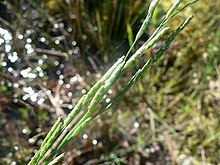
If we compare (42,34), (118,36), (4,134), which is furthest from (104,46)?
(4,134)

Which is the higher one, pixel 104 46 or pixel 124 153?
pixel 104 46

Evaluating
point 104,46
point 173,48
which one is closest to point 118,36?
point 104,46

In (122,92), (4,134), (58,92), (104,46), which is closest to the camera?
(122,92)

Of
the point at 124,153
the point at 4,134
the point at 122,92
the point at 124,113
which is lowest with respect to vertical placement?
the point at 122,92

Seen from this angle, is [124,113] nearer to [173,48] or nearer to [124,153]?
[124,153]

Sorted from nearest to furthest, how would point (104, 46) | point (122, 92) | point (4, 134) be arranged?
point (122, 92), point (4, 134), point (104, 46)

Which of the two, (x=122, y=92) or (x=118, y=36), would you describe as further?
(x=118, y=36)
